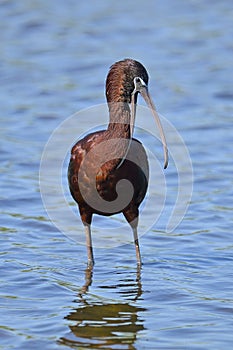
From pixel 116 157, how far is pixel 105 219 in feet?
6.63

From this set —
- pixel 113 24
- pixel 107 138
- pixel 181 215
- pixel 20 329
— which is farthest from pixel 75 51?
pixel 20 329

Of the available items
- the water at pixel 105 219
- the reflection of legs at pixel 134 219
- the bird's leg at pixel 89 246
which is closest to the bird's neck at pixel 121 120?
the reflection of legs at pixel 134 219

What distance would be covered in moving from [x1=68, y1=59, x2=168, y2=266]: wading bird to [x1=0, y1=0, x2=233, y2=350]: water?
1.96ft

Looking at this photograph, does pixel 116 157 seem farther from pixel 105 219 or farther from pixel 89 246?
pixel 105 219

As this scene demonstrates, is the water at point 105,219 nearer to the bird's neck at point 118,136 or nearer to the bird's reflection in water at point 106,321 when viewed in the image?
the bird's reflection in water at point 106,321

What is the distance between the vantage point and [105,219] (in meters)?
8.95

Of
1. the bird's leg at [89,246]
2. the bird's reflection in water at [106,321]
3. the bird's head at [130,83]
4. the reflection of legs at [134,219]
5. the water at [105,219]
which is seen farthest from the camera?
the bird's leg at [89,246]

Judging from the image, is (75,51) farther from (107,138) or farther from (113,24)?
(107,138)

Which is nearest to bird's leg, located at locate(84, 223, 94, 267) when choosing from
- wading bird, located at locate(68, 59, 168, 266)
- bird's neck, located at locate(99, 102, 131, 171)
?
wading bird, located at locate(68, 59, 168, 266)

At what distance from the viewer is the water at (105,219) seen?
21.2 feet

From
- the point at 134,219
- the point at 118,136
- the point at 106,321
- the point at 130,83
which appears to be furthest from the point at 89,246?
the point at 130,83

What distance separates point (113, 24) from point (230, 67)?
2917 mm

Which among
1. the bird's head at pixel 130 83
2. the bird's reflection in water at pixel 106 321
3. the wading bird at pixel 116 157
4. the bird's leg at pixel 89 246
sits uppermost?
the bird's head at pixel 130 83

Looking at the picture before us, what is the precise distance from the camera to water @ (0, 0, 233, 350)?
647 centimetres
